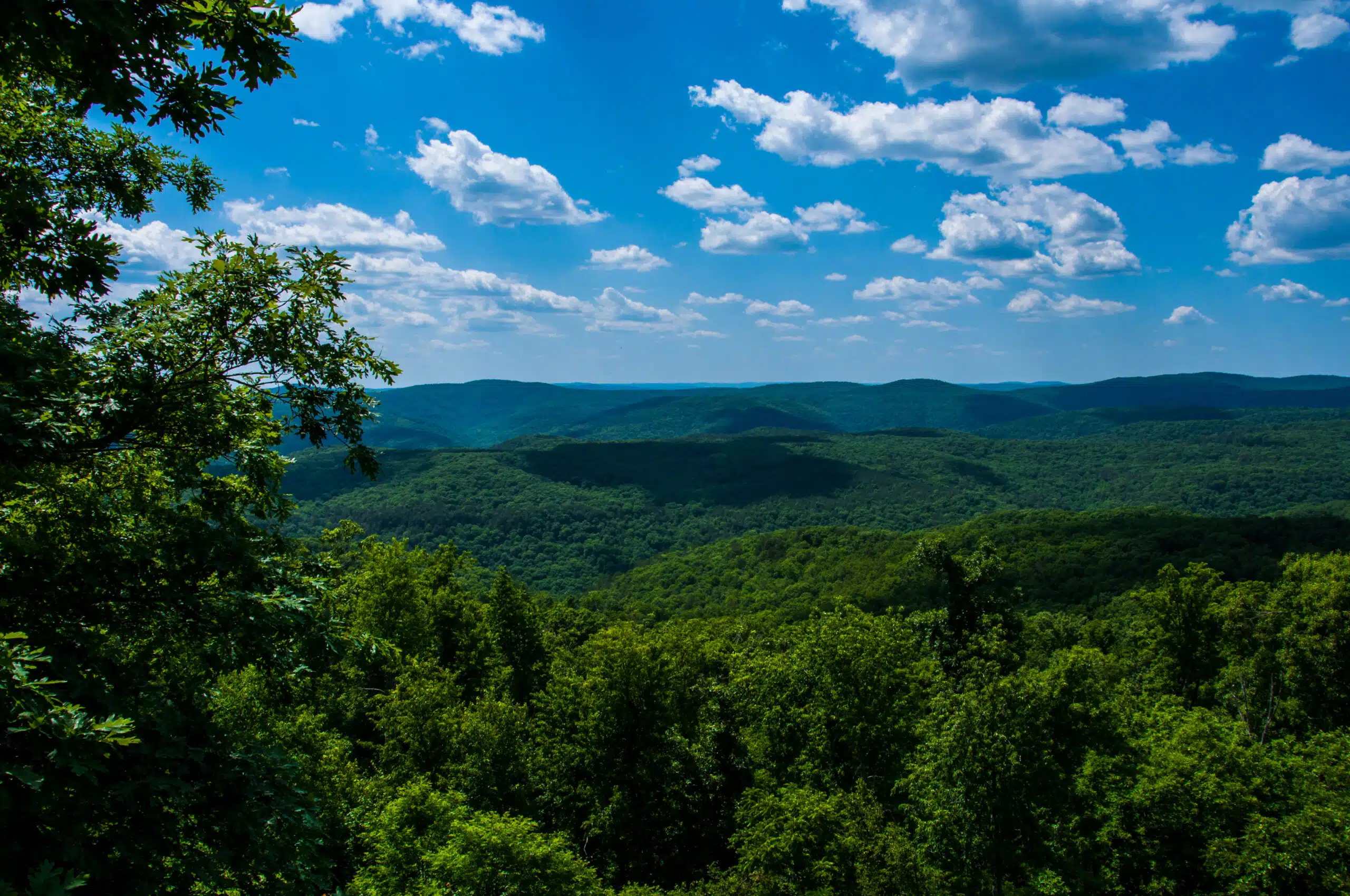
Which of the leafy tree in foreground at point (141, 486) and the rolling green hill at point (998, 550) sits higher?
the leafy tree in foreground at point (141, 486)

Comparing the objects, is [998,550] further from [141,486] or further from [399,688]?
[141,486]

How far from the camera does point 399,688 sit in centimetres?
2788

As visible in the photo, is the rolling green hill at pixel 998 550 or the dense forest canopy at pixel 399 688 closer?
the dense forest canopy at pixel 399 688

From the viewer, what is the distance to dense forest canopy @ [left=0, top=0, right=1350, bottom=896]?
6578 millimetres

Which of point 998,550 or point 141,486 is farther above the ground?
point 141,486

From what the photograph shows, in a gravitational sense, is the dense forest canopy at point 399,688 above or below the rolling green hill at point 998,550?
above

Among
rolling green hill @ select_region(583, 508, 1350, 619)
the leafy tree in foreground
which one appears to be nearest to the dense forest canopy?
the leafy tree in foreground

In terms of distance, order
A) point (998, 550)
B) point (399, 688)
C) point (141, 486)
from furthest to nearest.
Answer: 1. point (998, 550)
2. point (399, 688)
3. point (141, 486)

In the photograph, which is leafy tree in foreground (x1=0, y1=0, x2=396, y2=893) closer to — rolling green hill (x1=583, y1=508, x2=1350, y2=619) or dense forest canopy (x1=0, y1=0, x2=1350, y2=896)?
dense forest canopy (x1=0, y1=0, x2=1350, y2=896)

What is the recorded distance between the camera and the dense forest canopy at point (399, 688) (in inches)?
A: 259

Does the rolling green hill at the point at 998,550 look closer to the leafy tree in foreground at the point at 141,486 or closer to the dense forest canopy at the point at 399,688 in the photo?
the dense forest canopy at the point at 399,688

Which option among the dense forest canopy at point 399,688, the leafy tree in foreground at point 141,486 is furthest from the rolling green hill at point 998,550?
the leafy tree in foreground at point 141,486

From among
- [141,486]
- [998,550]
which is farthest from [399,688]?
[998,550]

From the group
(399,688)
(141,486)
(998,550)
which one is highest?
(141,486)
